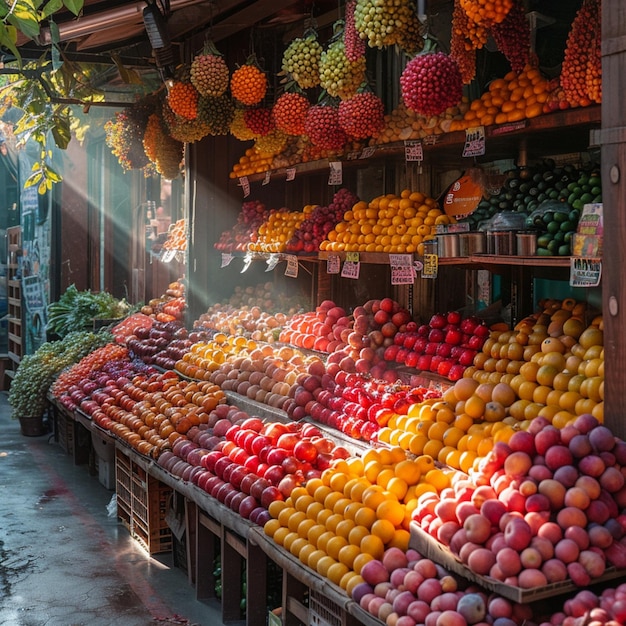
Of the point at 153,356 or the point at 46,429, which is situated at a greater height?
the point at 153,356

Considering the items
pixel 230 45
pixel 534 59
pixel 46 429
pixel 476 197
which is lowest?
pixel 46 429

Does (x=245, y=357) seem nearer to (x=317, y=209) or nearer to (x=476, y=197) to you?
(x=317, y=209)

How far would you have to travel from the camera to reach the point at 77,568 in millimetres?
5602

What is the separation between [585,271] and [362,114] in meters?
2.08

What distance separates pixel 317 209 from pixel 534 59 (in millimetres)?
2409

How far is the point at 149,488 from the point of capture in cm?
586

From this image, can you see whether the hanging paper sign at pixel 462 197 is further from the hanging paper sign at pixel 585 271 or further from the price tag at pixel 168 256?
the price tag at pixel 168 256

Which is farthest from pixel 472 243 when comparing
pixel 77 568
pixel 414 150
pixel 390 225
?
Answer: pixel 77 568

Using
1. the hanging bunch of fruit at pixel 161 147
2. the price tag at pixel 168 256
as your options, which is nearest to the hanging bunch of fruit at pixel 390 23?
the hanging bunch of fruit at pixel 161 147

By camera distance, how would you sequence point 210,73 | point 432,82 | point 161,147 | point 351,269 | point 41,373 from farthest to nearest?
point 41,373 < point 161,147 < point 210,73 < point 351,269 < point 432,82

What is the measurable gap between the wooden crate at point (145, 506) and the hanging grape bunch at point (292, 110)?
2.65m

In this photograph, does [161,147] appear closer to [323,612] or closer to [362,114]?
[362,114]

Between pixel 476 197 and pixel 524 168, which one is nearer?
pixel 524 168

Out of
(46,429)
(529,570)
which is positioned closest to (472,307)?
(529,570)
